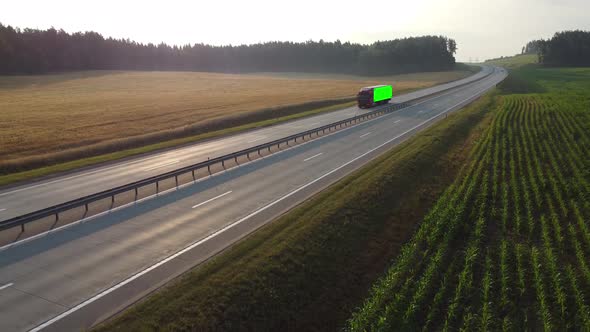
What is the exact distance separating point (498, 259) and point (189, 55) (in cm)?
18886

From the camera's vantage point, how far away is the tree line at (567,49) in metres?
170

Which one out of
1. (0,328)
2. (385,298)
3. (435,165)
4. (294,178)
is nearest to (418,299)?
(385,298)

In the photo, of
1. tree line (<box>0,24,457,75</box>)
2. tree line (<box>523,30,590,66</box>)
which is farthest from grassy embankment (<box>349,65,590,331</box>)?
tree line (<box>523,30,590,66</box>)

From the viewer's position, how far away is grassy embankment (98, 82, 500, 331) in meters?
11.8

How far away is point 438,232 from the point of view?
17047 millimetres

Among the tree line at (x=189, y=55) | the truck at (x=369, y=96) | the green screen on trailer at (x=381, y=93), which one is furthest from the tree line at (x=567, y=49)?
the truck at (x=369, y=96)

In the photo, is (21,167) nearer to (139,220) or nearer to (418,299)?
(139,220)

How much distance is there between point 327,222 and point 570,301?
29.2 feet

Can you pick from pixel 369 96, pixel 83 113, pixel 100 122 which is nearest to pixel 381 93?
pixel 369 96

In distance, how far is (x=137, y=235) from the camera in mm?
17141

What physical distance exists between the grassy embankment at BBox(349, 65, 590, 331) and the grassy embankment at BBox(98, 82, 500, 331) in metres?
0.90

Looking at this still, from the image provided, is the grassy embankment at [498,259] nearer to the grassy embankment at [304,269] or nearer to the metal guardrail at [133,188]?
the grassy embankment at [304,269]

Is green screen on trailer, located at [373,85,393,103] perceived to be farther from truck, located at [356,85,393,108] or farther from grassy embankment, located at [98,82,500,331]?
grassy embankment, located at [98,82,500,331]

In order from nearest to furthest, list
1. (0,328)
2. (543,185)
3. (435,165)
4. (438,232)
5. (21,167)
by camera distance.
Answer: (0,328)
(438,232)
(543,185)
(435,165)
(21,167)
